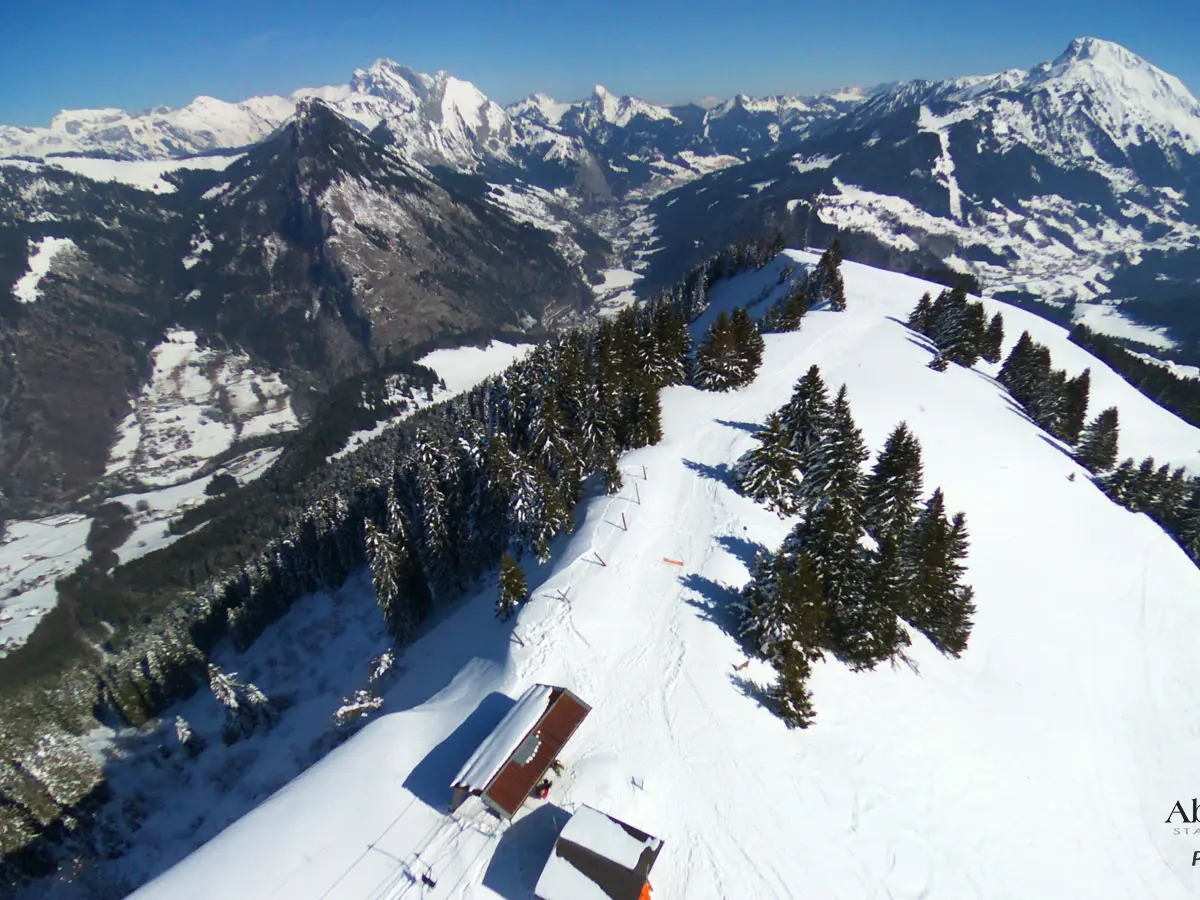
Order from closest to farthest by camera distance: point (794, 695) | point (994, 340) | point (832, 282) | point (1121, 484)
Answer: point (794, 695) → point (1121, 484) → point (994, 340) → point (832, 282)

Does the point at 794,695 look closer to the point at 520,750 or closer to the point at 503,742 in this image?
the point at 520,750

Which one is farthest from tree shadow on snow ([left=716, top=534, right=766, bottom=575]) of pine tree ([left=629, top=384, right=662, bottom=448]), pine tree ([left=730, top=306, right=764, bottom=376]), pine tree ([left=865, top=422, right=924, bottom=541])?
pine tree ([left=730, top=306, right=764, bottom=376])

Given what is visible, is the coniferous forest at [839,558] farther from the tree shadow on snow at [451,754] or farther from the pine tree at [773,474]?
the tree shadow on snow at [451,754]

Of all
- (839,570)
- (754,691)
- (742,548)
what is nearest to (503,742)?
(754,691)

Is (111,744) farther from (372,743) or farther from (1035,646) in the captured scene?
(1035,646)

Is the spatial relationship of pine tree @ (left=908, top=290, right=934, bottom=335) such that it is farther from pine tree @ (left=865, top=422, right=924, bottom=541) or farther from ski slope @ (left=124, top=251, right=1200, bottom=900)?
pine tree @ (left=865, top=422, right=924, bottom=541)

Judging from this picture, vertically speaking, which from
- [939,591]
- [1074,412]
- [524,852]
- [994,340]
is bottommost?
[524,852]

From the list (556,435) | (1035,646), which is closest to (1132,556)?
(1035,646)
